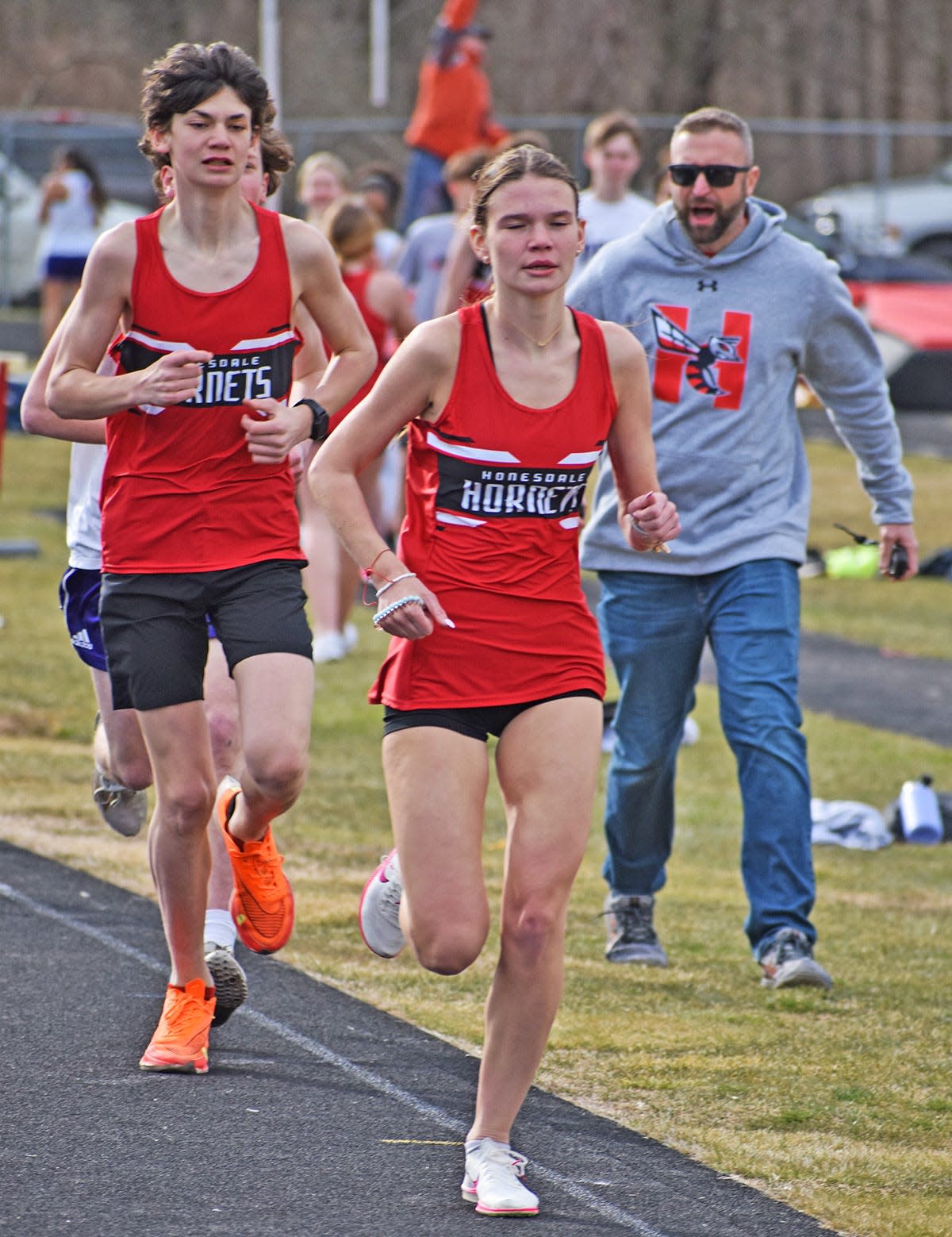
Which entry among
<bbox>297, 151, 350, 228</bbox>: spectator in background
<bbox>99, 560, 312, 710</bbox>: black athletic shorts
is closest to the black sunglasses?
<bbox>99, 560, 312, 710</bbox>: black athletic shorts

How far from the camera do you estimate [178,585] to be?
4.70m

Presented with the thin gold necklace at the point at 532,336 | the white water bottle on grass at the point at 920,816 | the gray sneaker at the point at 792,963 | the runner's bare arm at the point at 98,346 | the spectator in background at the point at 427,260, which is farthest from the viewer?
the spectator in background at the point at 427,260

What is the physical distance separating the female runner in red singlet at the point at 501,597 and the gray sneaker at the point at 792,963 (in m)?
1.93

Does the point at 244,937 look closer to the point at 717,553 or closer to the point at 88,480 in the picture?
the point at 88,480

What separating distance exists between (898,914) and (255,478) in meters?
3.35

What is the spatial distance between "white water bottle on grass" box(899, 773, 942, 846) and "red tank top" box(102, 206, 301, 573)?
416 centimetres

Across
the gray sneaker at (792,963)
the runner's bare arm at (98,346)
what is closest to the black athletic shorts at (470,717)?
the runner's bare arm at (98,346)

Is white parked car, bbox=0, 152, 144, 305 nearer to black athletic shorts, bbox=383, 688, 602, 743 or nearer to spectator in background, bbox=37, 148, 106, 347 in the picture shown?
spectator in background, bbox=37, 148, 106, 347

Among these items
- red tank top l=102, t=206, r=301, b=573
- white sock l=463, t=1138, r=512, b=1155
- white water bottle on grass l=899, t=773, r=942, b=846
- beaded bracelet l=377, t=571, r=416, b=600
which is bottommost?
white water bottle on grass l=899, t=773, r=942, b=846

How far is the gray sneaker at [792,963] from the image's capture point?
5980mm

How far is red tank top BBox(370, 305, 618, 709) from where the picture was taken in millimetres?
4188

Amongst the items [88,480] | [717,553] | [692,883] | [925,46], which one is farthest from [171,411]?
[925,46]

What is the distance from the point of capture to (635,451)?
447 centimetres

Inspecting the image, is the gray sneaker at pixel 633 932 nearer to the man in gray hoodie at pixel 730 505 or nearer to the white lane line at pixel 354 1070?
the man in gray hoodie at pixel 730 505
